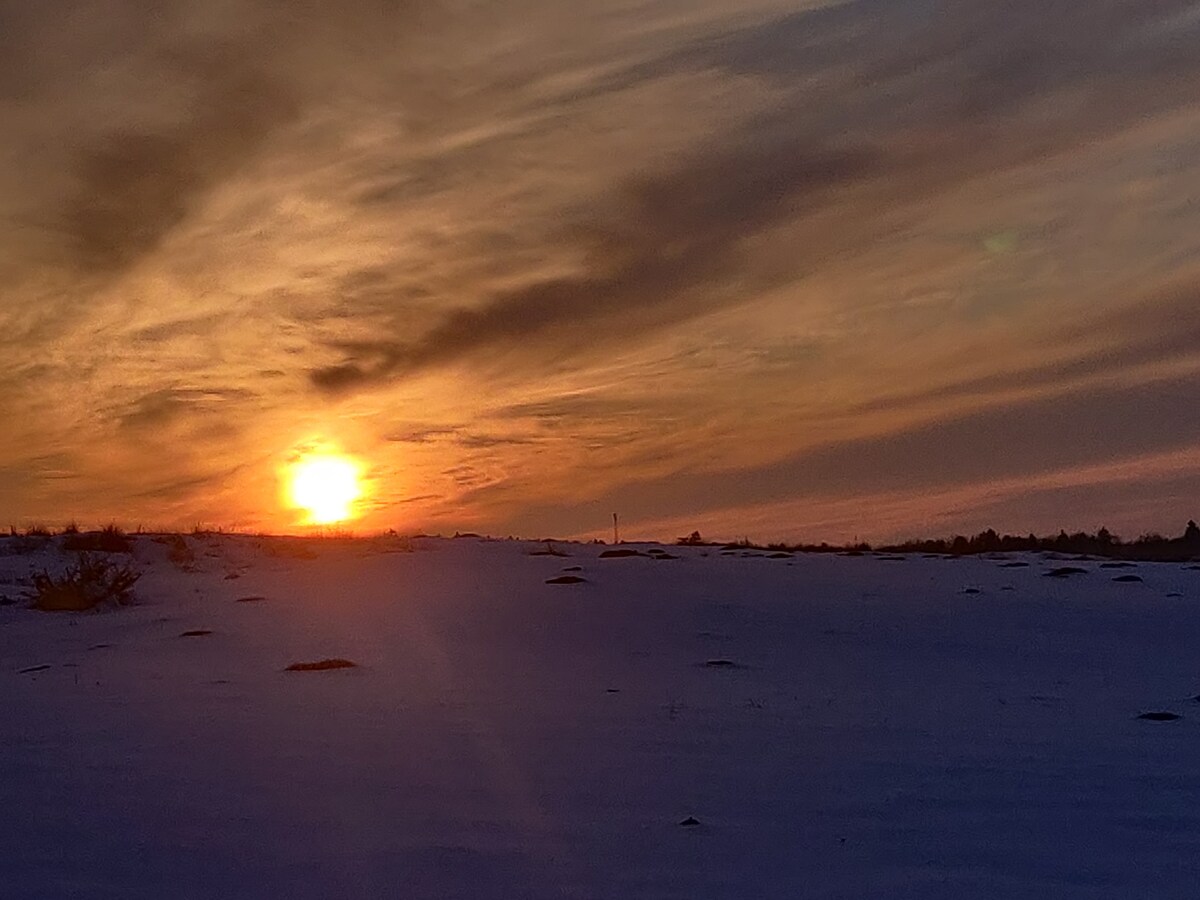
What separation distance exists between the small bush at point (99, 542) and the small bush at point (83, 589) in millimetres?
3123

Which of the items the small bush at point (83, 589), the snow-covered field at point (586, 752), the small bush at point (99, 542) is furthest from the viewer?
the small bush at point (99, 542)

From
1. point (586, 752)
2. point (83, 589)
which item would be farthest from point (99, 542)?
point (586, 752)

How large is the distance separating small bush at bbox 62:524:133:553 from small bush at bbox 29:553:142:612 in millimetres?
3123

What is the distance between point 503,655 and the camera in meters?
11.8

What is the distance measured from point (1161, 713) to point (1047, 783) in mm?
2719

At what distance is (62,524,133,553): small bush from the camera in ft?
63.5

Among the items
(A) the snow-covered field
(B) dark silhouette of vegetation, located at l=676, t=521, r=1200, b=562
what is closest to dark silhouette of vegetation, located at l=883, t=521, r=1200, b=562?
(B) dark silhouette of vegetation, located at l=676, t=521, r=1200, b=562

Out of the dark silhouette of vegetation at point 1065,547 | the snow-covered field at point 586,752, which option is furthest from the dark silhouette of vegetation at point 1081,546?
the snow-covered field at point 586,752

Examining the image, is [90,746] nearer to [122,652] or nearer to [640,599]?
[122,652]

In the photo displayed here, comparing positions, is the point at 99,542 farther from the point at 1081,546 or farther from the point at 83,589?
the point at 1081,546

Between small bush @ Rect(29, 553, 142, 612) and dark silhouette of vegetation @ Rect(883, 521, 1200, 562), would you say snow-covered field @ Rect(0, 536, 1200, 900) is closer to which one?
small bush @ Rect(29, 553, 142, 612)

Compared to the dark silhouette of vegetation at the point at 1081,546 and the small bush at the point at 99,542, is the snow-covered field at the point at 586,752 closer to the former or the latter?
the small bush at the point at 99,542

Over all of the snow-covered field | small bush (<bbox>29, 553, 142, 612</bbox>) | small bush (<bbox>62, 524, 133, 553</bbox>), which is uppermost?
small bush (<bbox>62, 524, 133, 553</bbox>)

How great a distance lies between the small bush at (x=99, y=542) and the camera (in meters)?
19.3
